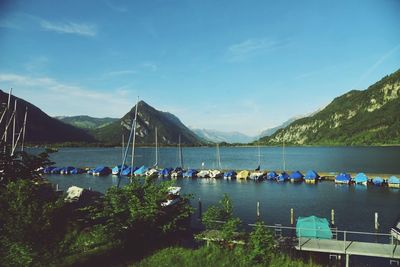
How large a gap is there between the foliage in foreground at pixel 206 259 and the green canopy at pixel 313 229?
41.3ft

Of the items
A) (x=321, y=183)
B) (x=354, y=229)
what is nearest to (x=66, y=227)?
(x=354, y=229)

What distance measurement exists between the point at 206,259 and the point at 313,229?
52.5ft

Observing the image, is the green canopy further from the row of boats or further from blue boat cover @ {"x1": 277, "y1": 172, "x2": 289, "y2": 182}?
blue boat cover @ {"x1": 277, "y1": 172, "x2": 289, "y2": 182}

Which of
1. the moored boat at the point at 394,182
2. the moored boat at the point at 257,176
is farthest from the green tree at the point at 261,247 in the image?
the moored boat at the point at 257,176

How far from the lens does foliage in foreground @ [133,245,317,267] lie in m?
17.8

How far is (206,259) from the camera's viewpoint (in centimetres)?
1855

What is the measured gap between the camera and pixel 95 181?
9906 cm

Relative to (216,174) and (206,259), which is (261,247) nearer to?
(206,259)

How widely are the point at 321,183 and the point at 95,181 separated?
63869 millimetres

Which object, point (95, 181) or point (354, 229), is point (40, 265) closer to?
point (354, 229)

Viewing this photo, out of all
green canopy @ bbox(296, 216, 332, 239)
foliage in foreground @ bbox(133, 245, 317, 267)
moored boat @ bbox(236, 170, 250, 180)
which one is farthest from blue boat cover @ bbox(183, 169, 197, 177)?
foliage in foreground @ bbox(133, 245, 317, 267)

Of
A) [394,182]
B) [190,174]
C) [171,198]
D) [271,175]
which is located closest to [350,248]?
[171,198]

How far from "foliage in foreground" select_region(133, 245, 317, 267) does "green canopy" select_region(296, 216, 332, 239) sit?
12585 millimetres

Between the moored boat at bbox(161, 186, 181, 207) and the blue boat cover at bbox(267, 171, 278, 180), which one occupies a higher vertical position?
the moored boat at bbox(161, 186, 181, 207)
